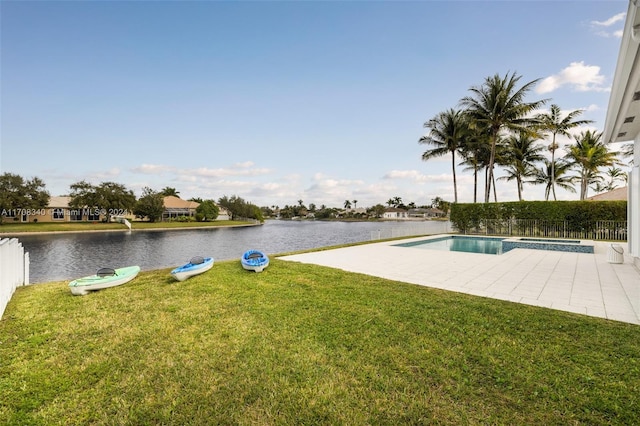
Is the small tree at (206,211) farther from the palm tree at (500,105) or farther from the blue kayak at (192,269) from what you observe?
the blue kayak at (192,269)

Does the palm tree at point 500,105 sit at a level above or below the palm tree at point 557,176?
above

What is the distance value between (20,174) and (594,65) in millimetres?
57427

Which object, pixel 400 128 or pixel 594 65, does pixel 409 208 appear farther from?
pixel 594 65

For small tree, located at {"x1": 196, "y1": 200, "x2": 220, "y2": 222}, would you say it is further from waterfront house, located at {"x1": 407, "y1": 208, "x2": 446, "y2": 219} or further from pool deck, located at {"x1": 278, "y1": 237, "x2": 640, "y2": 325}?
waterfront house, located at {"x1": 407, "y1": 208, "x2": 446, "y2": 219}

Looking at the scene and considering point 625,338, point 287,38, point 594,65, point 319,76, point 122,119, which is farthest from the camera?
point 122,119

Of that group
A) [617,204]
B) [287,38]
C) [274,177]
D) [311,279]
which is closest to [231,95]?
[287,38]

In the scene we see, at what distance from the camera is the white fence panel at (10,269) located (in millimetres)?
4484

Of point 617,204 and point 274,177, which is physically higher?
point 274,177

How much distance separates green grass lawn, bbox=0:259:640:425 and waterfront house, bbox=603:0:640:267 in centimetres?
382

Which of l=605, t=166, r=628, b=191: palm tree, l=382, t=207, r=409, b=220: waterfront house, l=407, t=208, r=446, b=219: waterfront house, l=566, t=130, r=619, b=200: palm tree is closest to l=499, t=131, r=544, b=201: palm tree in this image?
l=566, t=130, r=619, b=200: palm tree

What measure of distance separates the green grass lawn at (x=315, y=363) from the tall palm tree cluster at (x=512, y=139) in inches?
760

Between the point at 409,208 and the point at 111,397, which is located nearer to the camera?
the point at 111,397

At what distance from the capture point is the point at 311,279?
250 inches

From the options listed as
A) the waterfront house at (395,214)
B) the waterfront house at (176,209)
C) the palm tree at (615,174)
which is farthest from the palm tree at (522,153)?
the waterfront house at (395,214)
